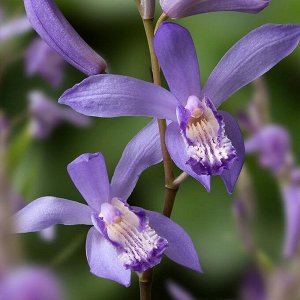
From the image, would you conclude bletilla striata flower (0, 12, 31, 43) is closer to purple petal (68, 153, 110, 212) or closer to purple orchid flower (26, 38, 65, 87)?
purple orchid flower (26, 38, 65, 87)

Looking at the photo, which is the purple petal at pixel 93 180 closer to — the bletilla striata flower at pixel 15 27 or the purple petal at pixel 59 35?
the purple petal at pixel 59 35

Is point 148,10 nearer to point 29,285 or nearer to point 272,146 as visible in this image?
point 29,285

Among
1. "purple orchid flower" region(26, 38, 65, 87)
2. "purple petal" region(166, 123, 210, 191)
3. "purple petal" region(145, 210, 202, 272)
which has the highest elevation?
"purple orchid flower" region(26, 38, 65, 87)

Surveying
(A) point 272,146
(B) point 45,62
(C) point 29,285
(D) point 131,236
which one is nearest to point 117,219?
(D) point 131,236

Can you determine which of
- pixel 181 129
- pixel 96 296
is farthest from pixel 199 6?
pixel 96 296

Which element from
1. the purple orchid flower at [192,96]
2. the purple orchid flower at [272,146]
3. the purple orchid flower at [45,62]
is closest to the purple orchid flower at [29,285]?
the purple orchid flower at [192,96]

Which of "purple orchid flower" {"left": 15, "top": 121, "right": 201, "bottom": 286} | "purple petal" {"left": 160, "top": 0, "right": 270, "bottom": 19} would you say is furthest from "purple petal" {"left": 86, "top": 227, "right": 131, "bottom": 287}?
"purple petal" {"left": 160, "top": 0, "right": 270, "bottom": 19}

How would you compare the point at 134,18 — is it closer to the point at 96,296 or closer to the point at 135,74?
the point at 135,74
